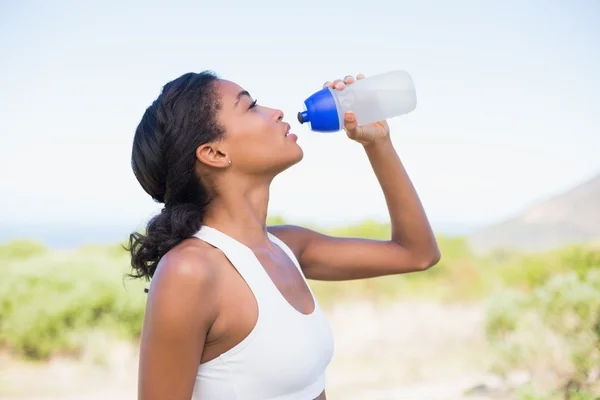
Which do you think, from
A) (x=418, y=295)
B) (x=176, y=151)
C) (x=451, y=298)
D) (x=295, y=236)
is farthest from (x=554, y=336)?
(x=176, y=151)

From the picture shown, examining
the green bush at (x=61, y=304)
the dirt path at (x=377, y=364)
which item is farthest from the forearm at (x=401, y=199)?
the green bush at (x=61, y=304)

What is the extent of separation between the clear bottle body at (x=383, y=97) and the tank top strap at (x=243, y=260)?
1.53 ft

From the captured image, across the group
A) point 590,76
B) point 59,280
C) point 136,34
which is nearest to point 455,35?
point 590,76

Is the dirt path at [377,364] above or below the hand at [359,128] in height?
below

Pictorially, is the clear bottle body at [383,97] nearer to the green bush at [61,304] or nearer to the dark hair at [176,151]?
the dark hair at [176,151]

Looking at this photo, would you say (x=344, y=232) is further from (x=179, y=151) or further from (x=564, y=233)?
(x=179, y=151)

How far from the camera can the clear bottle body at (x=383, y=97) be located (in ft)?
4.74

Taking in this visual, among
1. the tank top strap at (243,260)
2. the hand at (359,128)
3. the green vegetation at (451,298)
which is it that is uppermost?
the hand at (359,128)

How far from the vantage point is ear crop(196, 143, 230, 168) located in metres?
1.16

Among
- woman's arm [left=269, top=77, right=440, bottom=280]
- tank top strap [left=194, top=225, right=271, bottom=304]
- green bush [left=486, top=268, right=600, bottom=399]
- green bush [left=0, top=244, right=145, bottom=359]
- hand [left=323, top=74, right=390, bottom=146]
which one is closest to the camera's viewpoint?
tank top strap [left=194, top=225, right=271, bottom=304]

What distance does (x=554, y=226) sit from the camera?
5.17 m

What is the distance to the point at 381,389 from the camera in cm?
434

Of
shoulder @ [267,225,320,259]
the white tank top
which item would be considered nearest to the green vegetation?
shoulder @ [267,225,320,259]

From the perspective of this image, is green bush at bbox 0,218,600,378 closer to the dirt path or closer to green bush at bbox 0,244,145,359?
green bush at bbox 0,244,145,359
